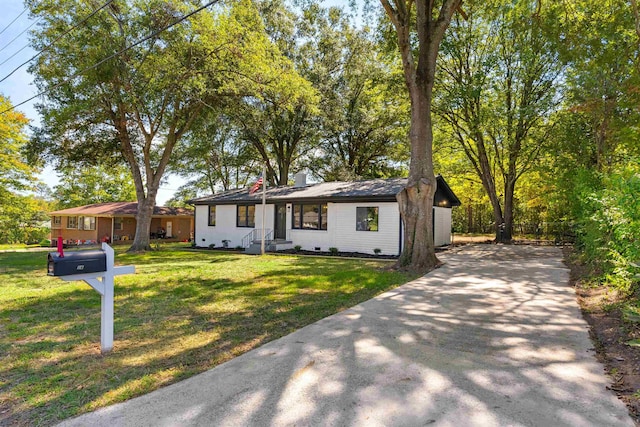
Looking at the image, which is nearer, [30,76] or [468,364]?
[468,364]

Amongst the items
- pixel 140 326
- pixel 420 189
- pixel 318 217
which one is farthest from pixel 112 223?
pixel 140 326

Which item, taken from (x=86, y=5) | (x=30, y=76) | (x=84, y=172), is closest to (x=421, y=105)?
(x=86, y=5)

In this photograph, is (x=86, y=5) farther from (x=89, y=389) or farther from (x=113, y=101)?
(x=89, y=389)

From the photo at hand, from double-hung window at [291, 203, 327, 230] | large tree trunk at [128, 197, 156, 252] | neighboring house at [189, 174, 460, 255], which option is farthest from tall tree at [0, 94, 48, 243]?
double-hung window at [291, 203, 327, 230]

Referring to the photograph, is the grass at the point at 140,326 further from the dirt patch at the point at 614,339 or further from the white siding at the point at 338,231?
the white siding at the point at 338,231

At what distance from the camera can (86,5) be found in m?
12.5

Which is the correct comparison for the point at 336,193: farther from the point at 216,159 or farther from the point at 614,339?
the point at 216,159

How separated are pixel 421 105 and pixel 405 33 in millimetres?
1845

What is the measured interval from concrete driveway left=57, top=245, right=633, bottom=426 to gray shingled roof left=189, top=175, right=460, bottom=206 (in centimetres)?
909

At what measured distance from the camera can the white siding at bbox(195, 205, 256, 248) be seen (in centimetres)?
1778

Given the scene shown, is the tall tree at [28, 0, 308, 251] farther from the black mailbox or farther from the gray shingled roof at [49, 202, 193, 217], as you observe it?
the black mailbox

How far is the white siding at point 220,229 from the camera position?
58.3ft

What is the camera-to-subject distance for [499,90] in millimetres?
16891

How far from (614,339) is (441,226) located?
13.4m
